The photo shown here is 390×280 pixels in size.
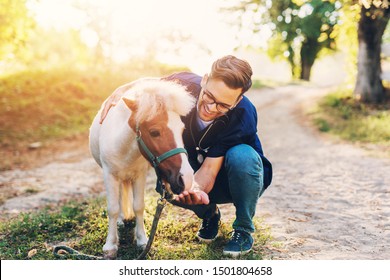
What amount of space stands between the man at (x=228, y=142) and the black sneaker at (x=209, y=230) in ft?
0.91

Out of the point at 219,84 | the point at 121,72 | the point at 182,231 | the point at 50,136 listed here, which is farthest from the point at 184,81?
the point at 121,72

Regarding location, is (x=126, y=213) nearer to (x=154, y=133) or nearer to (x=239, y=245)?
(x=239, y=245)

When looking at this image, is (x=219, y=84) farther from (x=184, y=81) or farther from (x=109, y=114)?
(x=109, y=114)

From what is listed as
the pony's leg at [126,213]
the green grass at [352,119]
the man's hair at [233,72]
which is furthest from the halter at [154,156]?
the green grass at [352,119]

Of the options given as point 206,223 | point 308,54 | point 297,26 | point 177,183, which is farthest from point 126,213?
A: point 308,54

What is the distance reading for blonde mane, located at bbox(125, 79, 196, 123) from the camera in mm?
2551

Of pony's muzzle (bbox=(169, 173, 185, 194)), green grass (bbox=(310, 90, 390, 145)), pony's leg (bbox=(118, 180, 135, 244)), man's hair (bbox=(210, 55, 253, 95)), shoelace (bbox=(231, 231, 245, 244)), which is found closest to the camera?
pony's muzzle (bbox=(169, 173, 185, 194))

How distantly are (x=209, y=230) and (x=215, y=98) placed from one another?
122 cm

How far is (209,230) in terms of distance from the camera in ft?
11.2

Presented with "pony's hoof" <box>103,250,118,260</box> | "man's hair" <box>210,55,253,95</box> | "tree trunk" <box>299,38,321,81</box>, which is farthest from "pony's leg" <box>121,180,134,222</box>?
"tree trunk" <box>299,38,321,81</box>

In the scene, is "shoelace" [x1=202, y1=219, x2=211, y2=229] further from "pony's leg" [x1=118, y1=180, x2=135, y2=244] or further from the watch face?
"pony's leg" [x1=118, y1=180, x2=135, y2=244]

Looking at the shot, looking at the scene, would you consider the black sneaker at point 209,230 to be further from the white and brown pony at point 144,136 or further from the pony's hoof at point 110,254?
the pony's hoof at point 110,254

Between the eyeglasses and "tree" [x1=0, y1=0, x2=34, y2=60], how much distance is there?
8478 mm
